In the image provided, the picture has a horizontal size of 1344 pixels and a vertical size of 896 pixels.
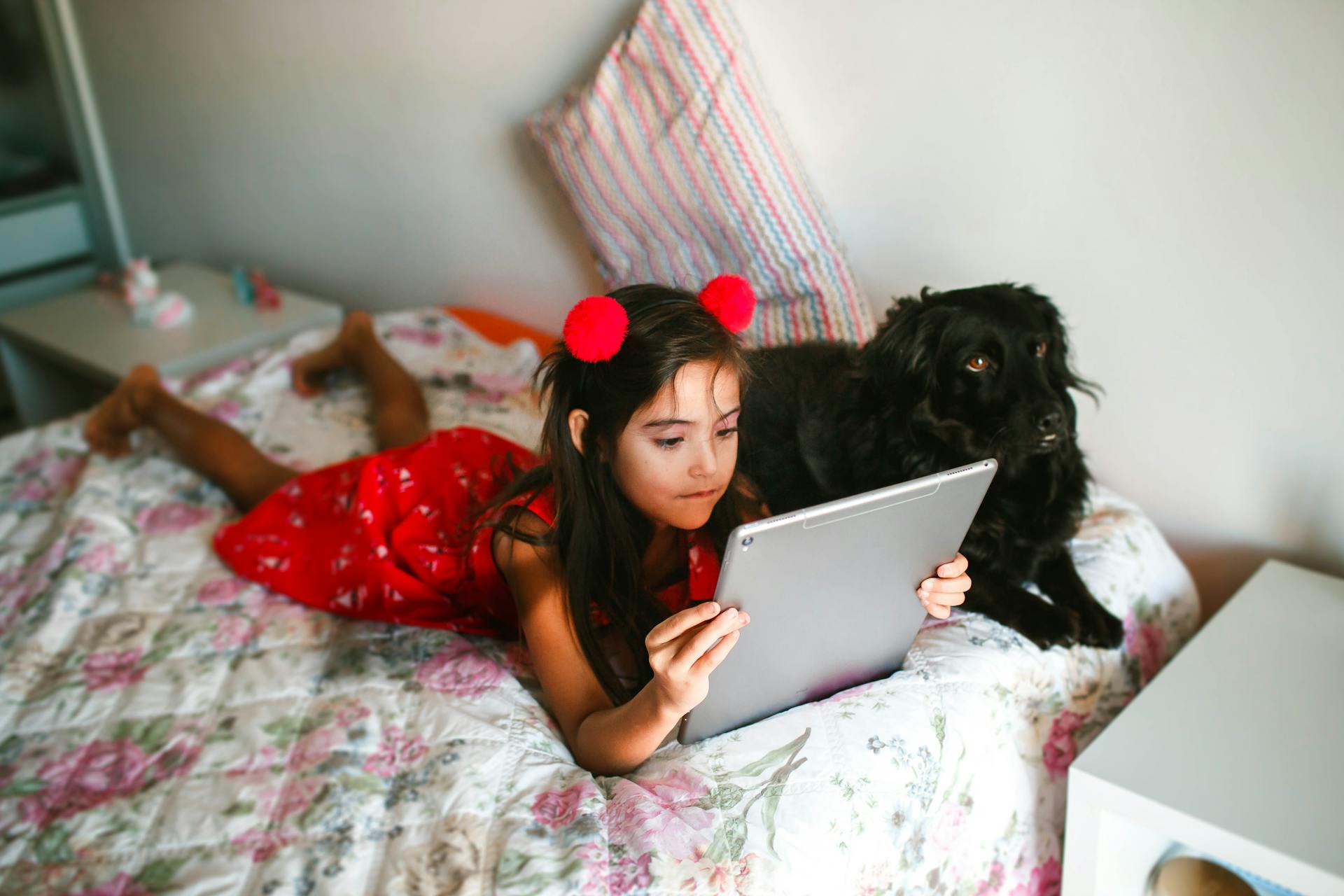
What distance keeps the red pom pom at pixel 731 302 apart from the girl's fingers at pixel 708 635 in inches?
12.4

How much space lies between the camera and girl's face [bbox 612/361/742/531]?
978 mm

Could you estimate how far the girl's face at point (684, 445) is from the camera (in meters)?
0.98

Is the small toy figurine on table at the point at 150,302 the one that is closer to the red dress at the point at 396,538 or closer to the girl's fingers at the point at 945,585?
the red dress at the point at 396,538

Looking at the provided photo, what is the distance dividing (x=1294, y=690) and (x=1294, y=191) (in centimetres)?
58

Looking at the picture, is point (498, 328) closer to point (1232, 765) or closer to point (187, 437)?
point (187, 437)

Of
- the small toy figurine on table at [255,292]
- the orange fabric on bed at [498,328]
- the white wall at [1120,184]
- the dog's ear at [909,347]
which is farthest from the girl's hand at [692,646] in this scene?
the small toy figurine on table at [255,292]

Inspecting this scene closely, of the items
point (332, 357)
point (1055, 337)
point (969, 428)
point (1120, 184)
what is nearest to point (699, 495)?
point (969, 428)

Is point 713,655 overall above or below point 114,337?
above

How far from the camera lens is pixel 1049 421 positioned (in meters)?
0.99

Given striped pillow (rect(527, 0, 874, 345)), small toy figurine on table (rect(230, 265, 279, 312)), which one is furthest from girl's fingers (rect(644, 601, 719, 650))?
small toy figurine on table (rect(230, 265, 279, 312))

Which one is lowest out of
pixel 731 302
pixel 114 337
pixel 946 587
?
pixel 114 337

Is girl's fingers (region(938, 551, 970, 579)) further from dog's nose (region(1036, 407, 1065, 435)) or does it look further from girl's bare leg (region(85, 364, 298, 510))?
girl's bare leg (region(85, 364, 298, 510))

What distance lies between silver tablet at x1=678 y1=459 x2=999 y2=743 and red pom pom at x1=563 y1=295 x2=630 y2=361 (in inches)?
10.2

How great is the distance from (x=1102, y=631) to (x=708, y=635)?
1.86 feet
